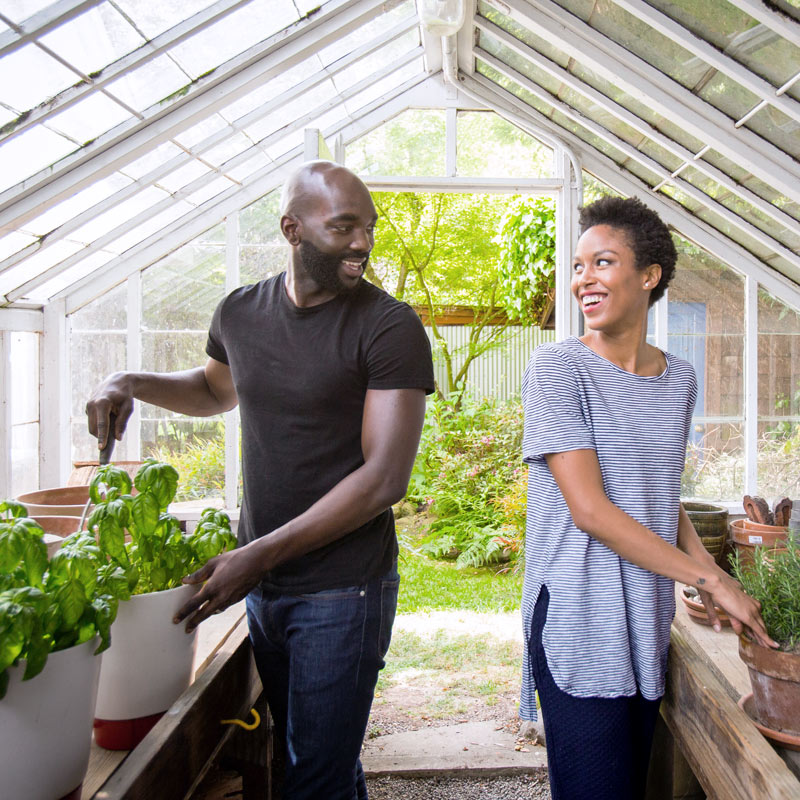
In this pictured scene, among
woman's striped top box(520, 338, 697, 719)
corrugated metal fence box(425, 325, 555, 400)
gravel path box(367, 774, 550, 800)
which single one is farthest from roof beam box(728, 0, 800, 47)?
corrugated metal fence box(425, 325, 555, 400)

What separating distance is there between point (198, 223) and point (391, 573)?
3.81 m

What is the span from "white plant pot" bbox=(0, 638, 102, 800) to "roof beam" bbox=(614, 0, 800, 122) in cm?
277

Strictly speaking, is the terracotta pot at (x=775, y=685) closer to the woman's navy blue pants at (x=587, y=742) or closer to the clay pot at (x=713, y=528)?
the woman's navy blue pants at (x=587, y=742)

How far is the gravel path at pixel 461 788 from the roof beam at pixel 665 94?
99.2 inches

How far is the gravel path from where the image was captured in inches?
105

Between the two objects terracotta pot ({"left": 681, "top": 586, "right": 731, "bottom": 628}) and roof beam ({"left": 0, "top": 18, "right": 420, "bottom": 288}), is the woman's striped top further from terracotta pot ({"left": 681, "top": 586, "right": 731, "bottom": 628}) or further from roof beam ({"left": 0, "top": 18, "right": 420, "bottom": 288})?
roof beam ({"left": 0, "top": 18, "right": 420, "bottom": 288})

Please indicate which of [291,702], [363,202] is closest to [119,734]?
[291,702]

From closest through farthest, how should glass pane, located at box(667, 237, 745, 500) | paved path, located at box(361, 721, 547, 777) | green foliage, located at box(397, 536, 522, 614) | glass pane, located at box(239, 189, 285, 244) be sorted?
1. paved path, located at box(361, 721, 547, 777)
2. glass pane, located at box(667, 237, 745, 500)
3. glass pane, located at box(239, 189, 285, 244)
4. green foliage, located at box(397, 536, 522, 614)

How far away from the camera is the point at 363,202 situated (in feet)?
4.46

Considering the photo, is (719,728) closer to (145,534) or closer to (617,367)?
(617,367)

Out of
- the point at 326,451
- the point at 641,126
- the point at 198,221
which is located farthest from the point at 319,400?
the point at 198,221

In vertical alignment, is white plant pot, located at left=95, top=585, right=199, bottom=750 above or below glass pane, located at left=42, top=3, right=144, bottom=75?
below

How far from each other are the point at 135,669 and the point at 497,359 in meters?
8.96

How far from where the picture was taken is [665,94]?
3248 mm
